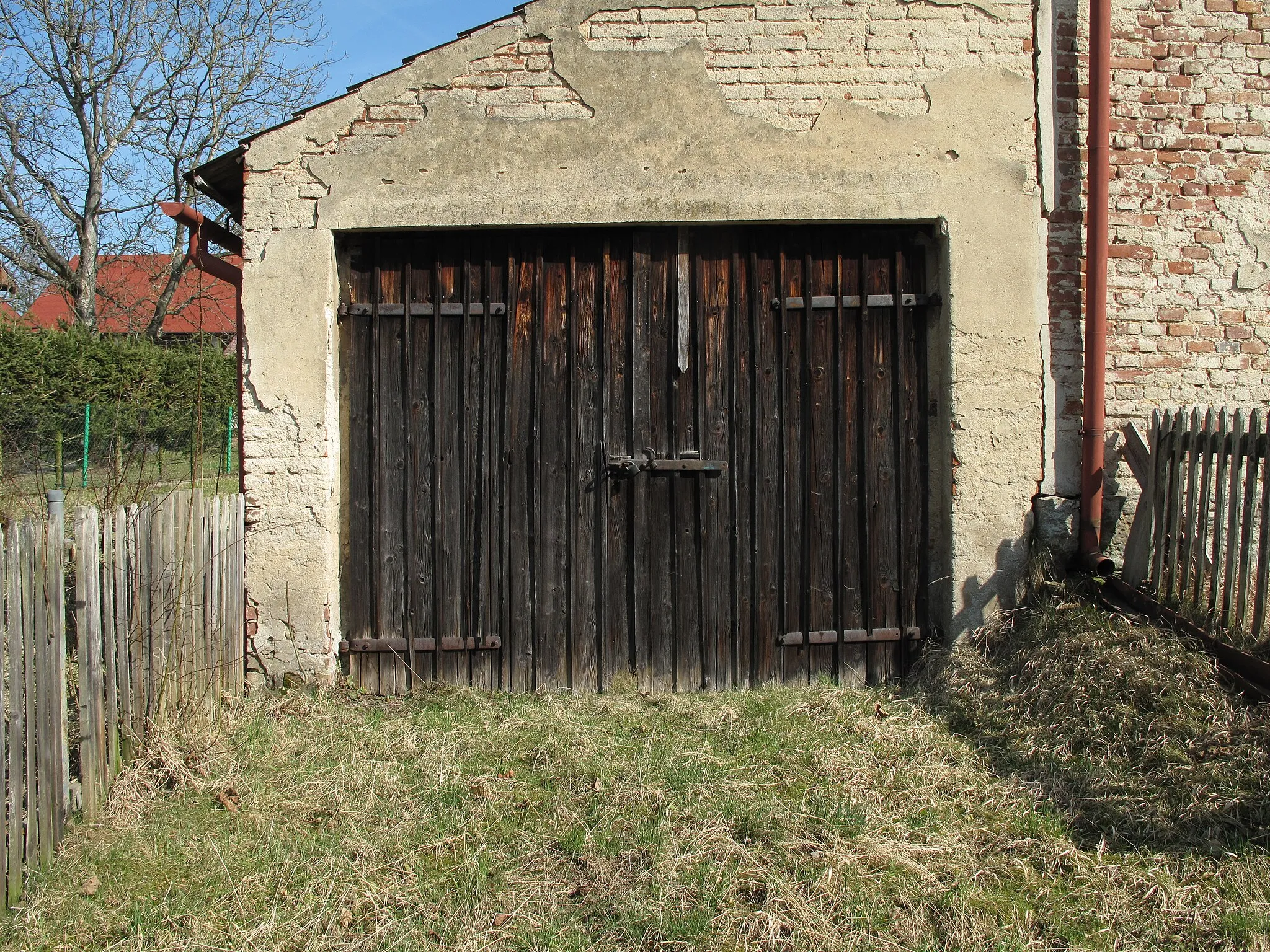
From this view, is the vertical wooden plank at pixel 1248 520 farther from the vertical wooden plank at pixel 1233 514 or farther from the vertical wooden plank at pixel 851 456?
the vertical wooden plank at pixel 851 456

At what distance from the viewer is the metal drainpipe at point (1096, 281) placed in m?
4.73

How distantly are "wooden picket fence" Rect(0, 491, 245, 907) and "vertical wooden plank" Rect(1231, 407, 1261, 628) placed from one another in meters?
4.74

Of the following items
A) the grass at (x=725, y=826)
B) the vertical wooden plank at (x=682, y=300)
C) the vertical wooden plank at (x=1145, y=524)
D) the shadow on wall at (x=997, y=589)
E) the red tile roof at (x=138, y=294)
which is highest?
the red tile roof at (x=138, y=294)

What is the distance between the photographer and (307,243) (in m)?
4.79

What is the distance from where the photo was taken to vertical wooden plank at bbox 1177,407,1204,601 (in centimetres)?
438

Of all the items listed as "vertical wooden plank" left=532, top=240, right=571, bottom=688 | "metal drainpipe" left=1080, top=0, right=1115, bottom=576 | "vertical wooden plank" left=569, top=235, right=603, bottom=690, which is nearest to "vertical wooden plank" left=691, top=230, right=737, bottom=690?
"vertical wooden plank" left=569, top=235, right=603, bottom=690

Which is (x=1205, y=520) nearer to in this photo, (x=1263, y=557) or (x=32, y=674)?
(x=1263, y=557)

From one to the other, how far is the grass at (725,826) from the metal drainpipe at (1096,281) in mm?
578

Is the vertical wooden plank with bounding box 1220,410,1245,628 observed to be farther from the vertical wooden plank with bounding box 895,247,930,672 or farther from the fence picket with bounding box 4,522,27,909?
the fence picket with bounding box 4,522,27,909

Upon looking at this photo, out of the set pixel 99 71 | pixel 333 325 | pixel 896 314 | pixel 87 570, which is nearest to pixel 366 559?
pixel 333 325

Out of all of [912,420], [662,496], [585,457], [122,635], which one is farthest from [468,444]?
[912,420]

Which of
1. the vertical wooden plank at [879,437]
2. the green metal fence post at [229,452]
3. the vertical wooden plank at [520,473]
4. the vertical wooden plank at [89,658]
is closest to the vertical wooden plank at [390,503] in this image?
the vertical wooden plank at [520,473]

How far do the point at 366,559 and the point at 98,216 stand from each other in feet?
60.7

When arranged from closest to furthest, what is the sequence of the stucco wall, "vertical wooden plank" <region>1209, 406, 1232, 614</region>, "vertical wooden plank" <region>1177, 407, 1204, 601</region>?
"vertical wooden plank" <region>1209, 406, 1232, 614</region> → "vertical wooden plank" <region>1177, 407, 1204, 601</region> → the stucco wall
